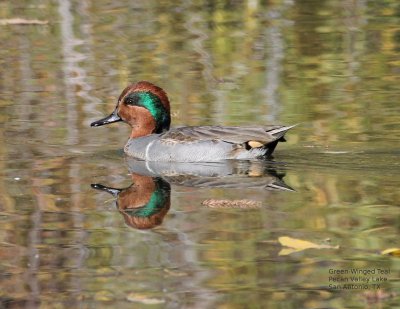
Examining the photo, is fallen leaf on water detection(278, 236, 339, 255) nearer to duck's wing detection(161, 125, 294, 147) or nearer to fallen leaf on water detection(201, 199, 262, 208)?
fallen leaf on water detection(201, 199, 262, 208)

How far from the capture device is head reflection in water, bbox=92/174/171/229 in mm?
8633

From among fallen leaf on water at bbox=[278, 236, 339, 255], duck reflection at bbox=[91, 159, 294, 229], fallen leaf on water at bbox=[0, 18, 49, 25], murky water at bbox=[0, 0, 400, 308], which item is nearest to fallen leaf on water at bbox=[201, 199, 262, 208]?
murky water at bbox=[0, 0, 400, 308]

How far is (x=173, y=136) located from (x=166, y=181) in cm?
104

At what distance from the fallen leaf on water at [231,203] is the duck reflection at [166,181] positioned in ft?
1.03

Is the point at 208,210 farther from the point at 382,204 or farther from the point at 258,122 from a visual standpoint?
the point at 258,122

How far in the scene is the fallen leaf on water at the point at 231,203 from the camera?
29.2 feet

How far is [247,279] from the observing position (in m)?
7.14

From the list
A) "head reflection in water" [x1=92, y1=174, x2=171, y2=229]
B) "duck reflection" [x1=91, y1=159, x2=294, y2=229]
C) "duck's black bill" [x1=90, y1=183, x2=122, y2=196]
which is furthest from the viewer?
"duck's black bill" [x1=90, y1=183, x2=122, y2=196]

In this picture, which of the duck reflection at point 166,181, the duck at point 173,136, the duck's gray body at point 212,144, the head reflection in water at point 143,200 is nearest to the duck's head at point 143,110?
the duck at point 173,136

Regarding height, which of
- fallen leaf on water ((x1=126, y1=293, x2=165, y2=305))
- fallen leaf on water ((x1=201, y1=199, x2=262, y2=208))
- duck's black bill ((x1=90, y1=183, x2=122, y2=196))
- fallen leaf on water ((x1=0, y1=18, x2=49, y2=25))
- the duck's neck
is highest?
fallen leaf on water ((x1=126, y1=293, x2=165, y2=305))

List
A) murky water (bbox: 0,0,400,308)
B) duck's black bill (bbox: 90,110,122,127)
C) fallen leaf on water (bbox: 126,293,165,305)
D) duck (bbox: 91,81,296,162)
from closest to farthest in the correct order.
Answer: fallen leaf on water (bbox: 126,293,165,305) < murky water (bbox: 0,0,400,308) < duck (bbox: 91,81,296,162) < duck's black bill (bbox: 90,110,122,127)

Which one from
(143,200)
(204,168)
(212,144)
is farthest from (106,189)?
(212,144)

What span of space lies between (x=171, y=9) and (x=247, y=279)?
12.4 metres

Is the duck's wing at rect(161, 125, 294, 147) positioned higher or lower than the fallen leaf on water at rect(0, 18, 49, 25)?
higher
